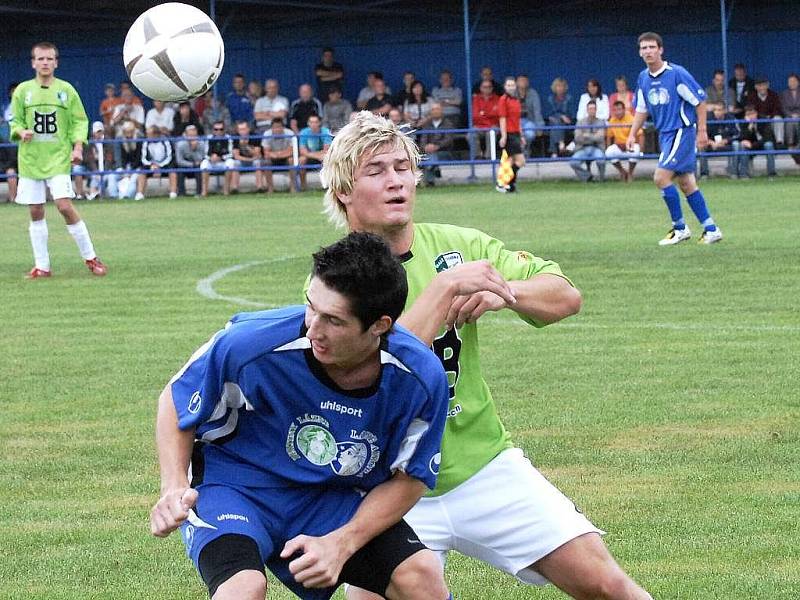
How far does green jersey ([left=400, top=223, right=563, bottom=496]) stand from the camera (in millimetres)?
4188

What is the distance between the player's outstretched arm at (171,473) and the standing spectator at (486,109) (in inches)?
951

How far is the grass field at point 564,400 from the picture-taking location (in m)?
5.40

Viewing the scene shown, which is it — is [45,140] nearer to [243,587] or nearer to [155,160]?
[243,587]

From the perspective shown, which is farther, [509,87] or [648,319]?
[509,87]

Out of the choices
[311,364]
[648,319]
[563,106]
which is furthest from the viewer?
[563,106]

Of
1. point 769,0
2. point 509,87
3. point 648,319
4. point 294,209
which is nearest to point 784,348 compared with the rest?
point 648,319

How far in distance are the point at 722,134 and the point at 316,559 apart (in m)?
23.5

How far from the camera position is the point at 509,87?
26.2 m

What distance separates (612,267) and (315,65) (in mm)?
20335

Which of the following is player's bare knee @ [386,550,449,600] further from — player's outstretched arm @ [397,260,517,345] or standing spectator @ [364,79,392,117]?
standing spectator @ [364,79,392,117]

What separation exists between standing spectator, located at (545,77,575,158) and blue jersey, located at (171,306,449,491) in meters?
23.7

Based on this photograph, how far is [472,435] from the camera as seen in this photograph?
424 centimetres

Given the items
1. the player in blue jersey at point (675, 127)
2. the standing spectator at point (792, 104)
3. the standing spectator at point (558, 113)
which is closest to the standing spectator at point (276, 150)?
the standing spectator at point (558, 113)

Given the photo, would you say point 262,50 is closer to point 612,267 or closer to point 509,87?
point 509,87
